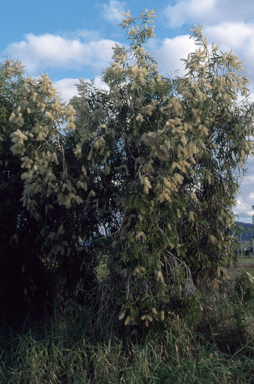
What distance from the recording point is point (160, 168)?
4.93 m

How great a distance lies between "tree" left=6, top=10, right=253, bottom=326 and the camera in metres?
4.82

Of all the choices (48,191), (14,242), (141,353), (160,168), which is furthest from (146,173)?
(14,242)

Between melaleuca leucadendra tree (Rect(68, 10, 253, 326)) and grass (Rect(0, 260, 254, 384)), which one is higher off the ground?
melaleuca leucadendra tree (Rect(68, 10, 253, 326))

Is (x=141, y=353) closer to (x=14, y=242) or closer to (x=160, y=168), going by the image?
(x=160, y=168)

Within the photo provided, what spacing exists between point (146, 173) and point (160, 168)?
190 mm

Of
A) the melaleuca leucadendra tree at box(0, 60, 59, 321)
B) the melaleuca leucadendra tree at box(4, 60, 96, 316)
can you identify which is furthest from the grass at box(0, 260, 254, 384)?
the melaleuca leucadendra tree at box(0, 60, 59, 321)

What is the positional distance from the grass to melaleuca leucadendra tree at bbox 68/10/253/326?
0.36m

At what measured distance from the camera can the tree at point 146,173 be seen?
15.8 feet

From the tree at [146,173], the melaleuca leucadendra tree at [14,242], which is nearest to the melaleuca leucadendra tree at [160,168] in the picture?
the tree at [146,173]

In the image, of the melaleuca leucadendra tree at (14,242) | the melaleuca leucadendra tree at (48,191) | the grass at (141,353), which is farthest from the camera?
the melaleuca leucadendra tree at (14,242)

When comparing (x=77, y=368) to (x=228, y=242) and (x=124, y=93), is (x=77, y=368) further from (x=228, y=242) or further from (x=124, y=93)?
Result: (x=124, y=93)

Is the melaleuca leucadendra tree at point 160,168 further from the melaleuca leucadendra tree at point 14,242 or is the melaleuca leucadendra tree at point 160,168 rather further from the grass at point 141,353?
the melaleuca leucadendra tree at point 14,242

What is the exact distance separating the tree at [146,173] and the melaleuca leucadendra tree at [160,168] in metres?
0.02

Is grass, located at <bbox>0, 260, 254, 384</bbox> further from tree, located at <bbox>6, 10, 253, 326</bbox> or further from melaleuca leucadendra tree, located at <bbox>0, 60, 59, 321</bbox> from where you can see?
melaleuca leucadendra tree, located at <bbox>0, 60, 59, 321</bbox>
